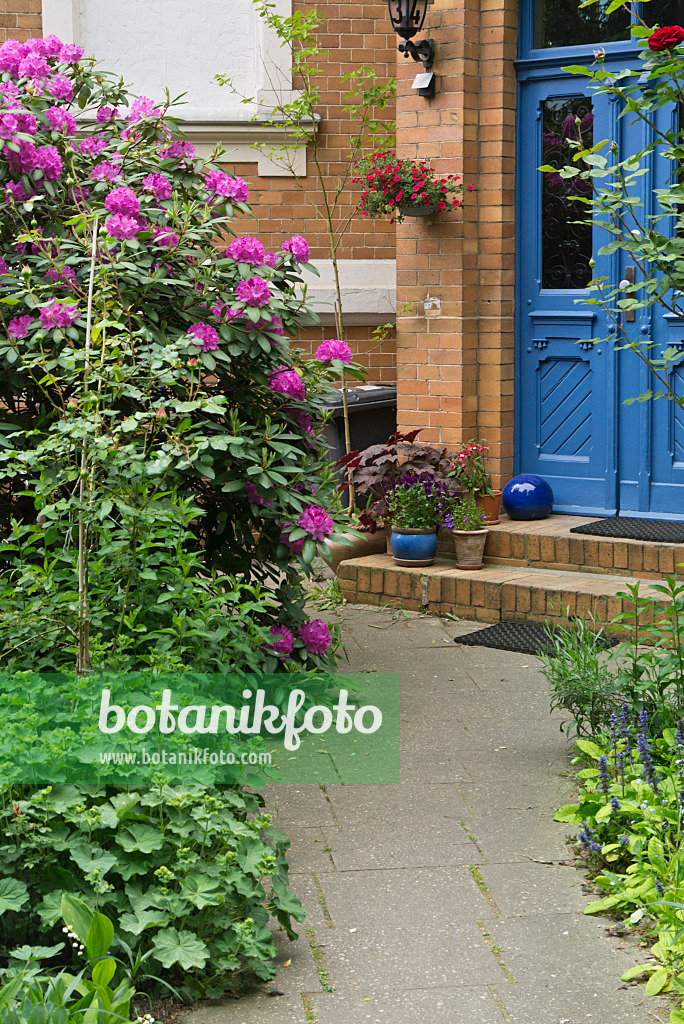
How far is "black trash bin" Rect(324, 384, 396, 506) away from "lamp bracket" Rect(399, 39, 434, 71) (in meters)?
2.16

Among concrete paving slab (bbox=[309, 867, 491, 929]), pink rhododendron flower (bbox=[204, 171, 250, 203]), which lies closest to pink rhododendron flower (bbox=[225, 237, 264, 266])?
pink rhododendron flower (bbox=[204, 171, 250, 203])

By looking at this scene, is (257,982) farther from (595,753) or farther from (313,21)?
(313,21)

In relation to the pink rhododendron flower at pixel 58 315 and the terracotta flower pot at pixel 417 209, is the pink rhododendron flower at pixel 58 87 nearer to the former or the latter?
the pink rhododendron flower at pixel 58 315

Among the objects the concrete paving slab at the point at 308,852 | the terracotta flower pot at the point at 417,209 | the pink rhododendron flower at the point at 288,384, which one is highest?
the terracotta flower pot at the point at 417,209

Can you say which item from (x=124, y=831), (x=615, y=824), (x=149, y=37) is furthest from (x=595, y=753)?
(x=149, y=37)

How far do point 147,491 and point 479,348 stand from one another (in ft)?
12.0

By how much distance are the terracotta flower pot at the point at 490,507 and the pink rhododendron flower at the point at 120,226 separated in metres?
3.22

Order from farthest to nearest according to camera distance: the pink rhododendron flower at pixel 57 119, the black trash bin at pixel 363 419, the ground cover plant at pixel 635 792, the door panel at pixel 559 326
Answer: the black trash bin at pixel 363 419 < the door panel at pixel 559 326 < the pink rhododendron flower at pixel 57 119 < the ground cover plant at pixel 635 792

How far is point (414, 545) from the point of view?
21.4 ft

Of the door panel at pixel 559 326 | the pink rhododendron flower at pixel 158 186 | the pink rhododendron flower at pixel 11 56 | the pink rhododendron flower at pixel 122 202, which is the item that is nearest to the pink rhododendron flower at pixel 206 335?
the pink rhododendron flower at pixel 122 202

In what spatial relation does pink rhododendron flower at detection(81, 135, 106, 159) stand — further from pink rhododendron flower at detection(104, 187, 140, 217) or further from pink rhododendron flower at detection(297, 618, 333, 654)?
pink rhododendron flower at detection(297, 618, 333, 654)

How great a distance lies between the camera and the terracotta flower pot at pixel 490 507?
21.7ft

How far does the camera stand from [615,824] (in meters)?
3.53

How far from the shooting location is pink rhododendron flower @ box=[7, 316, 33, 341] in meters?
3.94
